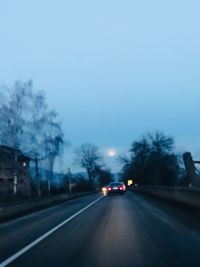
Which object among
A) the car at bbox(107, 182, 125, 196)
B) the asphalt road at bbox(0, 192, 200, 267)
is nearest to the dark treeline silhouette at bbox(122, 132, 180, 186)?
the car at bbox(107, 182, 125, 196)

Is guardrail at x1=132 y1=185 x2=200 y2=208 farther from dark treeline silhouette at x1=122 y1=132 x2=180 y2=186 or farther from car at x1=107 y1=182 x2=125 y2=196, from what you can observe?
dark treeline silhouette at x1=122 y1=132 x2=180 y2=186

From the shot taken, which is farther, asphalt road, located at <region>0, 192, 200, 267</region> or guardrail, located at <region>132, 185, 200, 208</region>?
guardrail, located at <region>132, 185, 200, 208</region>

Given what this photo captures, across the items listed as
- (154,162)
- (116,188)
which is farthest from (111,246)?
(154,162)

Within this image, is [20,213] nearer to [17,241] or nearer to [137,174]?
[17,241]

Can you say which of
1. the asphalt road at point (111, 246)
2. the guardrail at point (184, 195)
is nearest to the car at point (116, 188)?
the guardrail at point (184, 195)

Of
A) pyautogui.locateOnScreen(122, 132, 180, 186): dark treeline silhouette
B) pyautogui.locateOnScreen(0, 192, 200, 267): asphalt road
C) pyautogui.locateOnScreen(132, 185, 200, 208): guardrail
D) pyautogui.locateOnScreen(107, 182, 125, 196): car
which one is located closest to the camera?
pyautogui.locateOnScreen(0, 192, 200, 267): asphalt road

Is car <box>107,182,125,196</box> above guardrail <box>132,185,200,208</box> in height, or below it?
above

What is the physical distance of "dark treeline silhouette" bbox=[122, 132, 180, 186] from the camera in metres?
117

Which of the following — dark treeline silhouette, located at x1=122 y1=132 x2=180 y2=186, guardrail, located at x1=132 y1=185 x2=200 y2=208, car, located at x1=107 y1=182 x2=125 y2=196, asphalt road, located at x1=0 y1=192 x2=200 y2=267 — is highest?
dark treeline silhouette, located at x1=122 y1=132 x2=180 y2=186

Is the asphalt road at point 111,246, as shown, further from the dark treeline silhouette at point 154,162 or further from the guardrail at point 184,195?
the dark treeline silhouette at point 154,162

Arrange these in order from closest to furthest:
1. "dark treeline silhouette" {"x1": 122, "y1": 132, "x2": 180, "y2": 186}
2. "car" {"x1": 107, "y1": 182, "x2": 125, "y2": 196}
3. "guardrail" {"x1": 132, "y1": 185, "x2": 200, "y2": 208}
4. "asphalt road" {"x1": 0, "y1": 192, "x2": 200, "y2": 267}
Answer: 1. "asphalt road" {"x1": 0, "y1": 192, "x2": 200, "y2": 267}
2. "guardrail" {"x1": 132, "y1": 185, "x2": 200, "y2": 208}
3. "car" {"x1": 107, "y1": 182, "x2": 125, "y2": 196}
4. "dark treeline silhouette" {"x1": 122, "y1": 132, "x2": 180, "y2": 186}

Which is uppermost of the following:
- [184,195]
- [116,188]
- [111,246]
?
[116,188]

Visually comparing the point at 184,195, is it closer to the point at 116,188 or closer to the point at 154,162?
the point at 116,188

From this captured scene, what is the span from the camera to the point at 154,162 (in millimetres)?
122812
